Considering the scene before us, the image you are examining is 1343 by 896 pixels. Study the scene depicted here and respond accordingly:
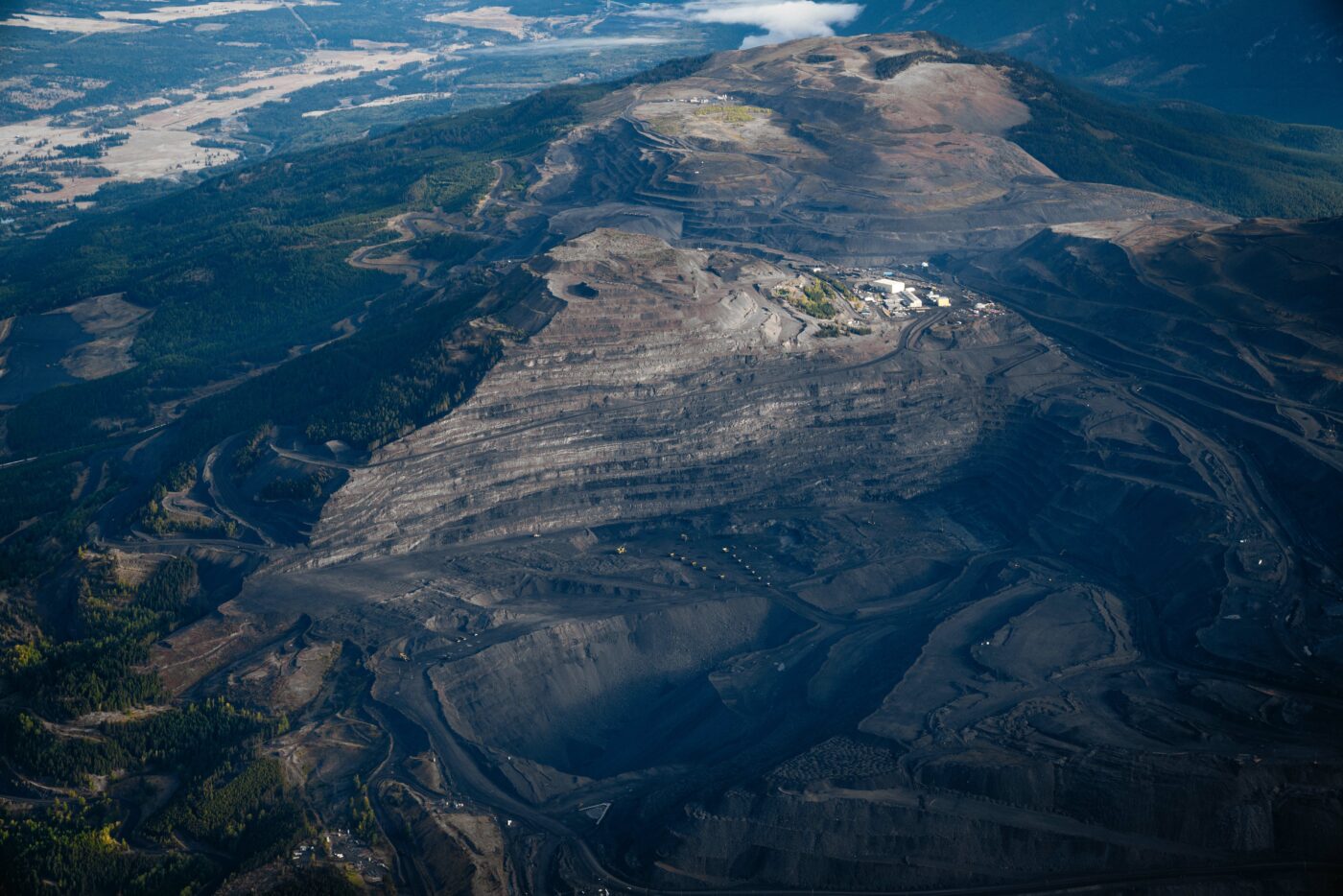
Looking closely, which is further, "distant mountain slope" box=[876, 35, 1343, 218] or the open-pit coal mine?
"distant mountain slope" box=[876, 35, 1343, 218]

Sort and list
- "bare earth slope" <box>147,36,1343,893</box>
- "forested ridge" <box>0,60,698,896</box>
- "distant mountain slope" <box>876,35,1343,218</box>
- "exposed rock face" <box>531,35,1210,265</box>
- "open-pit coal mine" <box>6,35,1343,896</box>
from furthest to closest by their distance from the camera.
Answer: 1. "distant mountain slope" <box>876,35,1343,218</box>
2. "exposed rock face" <box>531,35,1210,265</box>
3. "forested ridge" <box>0,60,698,896</box>
4. "open-pit coal mine" <box>6,35,1343,896</box>
5. "bare earth slope" <box>147,36,1343,893</box>

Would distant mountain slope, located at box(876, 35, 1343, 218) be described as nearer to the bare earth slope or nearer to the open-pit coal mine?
the bare earth slope

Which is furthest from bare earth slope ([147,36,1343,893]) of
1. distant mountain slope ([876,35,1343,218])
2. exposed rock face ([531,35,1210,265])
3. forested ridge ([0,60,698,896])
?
distant mountain slope ([876,35,1343,218])

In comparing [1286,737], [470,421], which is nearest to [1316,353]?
[1286,737]

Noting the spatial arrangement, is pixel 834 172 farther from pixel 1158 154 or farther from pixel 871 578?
pixel 871 578

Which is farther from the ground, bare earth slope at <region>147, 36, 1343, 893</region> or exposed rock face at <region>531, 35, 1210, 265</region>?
exposed rock face at <region>531, 35, 1210, 265</region>

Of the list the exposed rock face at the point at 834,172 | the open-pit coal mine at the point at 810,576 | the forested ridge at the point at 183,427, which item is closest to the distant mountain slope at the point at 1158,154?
the exposed rock face at the point at 834,172

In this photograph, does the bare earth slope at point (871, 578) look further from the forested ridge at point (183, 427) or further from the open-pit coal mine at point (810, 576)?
the forested ridge at point (183, 427)
